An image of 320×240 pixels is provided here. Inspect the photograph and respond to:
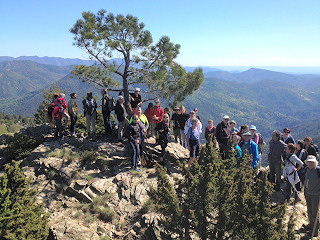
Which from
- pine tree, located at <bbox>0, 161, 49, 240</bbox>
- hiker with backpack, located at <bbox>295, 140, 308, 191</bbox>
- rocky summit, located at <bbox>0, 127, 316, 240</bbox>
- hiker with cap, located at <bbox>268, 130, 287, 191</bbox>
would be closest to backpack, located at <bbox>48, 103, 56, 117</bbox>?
rocky summit, located at <bbox>0, 127, 316, 240</bbox>

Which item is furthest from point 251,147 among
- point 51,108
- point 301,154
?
point 51,108

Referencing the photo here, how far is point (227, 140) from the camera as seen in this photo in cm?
928

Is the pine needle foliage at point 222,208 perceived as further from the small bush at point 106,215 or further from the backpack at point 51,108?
the backpack at point 51,108

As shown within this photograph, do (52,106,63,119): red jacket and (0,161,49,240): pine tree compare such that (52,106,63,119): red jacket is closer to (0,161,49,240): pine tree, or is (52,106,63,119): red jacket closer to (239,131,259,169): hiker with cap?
(0,161,49,240): pine tree

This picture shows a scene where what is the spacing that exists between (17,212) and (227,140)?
26.0 feet

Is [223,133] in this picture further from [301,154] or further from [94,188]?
[94,188]

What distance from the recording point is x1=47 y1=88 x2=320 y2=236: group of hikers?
6.34 m

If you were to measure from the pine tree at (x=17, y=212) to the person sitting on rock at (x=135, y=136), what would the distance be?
164 inches

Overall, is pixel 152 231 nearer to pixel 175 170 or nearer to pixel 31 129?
pixel 175 170

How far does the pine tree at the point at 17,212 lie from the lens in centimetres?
426

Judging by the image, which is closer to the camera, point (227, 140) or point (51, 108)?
point (227, 140)

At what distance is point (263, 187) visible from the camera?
428 cm

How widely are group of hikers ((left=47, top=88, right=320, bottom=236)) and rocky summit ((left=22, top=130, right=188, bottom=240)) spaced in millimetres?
931

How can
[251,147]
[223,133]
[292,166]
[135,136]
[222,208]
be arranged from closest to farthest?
[222,208] < [292,166] < [251,147] < [135,136] < [223,133]
